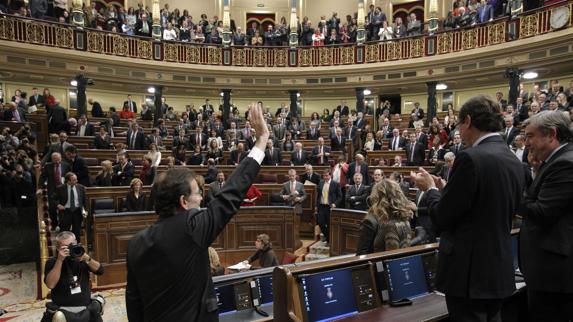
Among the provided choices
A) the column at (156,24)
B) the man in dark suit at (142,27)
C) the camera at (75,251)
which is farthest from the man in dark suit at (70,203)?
the man in dark suit at (142,27)

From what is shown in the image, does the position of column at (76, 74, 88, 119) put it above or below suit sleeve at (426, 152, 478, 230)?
above

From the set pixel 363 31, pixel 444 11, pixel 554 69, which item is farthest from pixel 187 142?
pixel 444 11

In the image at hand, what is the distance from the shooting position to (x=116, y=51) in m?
13.1

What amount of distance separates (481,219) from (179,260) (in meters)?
1.10

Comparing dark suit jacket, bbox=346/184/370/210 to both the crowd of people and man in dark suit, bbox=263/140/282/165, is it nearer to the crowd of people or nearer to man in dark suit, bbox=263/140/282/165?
man in dark suit, bbox=263/140/282/165

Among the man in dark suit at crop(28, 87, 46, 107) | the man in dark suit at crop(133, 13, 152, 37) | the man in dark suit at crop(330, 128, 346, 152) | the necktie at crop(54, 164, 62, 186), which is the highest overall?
the man in dark suit at crop(133, 13, 152, 37)

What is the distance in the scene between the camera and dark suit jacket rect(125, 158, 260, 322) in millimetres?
1362

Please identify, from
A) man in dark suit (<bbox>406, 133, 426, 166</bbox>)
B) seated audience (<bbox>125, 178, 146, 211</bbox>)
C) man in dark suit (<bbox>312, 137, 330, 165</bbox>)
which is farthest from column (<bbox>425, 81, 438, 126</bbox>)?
seated audience (<bbox>125, 178, 146, 211</bbox>)

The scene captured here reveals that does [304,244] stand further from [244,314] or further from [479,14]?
[479,14]

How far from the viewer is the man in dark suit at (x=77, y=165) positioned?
21.5ft

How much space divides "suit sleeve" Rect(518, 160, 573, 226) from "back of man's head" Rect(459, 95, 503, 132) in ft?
1.40

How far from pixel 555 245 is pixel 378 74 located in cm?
1301

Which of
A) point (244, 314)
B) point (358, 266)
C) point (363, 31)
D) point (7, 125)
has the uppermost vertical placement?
point (363, 31)

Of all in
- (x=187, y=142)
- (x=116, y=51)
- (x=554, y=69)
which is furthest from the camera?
(x=116, y=51)
